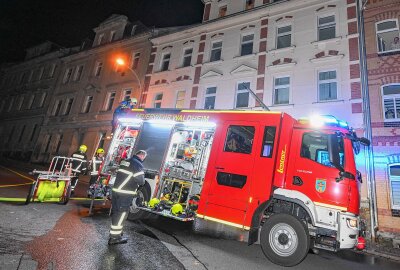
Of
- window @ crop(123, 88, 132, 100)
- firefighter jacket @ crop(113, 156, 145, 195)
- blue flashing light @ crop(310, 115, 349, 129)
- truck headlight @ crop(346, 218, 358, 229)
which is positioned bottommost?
truck headlight @ crop(346, 218, 358, 229)

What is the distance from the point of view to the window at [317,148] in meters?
5.51

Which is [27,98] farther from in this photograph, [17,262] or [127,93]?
[17,262]

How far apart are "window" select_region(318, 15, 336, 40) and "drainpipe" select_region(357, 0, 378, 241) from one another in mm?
1190

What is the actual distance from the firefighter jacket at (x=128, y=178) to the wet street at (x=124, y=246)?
1.08m

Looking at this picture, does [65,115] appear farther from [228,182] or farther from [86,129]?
[228,182]

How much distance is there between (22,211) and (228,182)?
542 centimetres

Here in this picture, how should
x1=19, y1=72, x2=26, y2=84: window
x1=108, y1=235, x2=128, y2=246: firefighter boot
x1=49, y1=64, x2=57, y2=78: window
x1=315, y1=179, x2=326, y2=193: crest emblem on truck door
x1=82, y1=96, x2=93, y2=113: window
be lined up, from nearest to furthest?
x1=108, y1=235, x2=128, y2=246: firefighter boot
x1=315, y1=179, x2=326, y2=193: crest emblem on truck door
x1=82, y1=96, x2=93, y2=113: window
x1=49, y1=64, x2=57, y2=78: window
x1=19, y1=72, x2=26, y2=84: window

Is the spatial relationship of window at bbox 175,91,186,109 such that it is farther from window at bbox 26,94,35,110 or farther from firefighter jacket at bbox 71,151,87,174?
window at bbox 26,94,35,110

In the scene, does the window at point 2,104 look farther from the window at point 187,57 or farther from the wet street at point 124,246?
the wet street at point 124,246

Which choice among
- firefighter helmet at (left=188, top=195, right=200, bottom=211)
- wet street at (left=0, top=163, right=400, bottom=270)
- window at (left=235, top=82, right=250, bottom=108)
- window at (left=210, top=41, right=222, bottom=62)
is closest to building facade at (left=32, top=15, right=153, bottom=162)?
window at (left=210, top=41, right=222, bottom=62)

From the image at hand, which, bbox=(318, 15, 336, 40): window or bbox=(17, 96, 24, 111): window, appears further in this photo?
bbox=(17, 96, 24, 111): window

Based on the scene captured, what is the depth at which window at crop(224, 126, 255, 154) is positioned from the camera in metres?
6.35

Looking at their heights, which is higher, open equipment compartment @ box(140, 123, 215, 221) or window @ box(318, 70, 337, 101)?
window @ box(318, 70, 337, 101)

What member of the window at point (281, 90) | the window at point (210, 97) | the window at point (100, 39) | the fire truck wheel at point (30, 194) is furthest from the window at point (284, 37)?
the window at point (100, 39)
